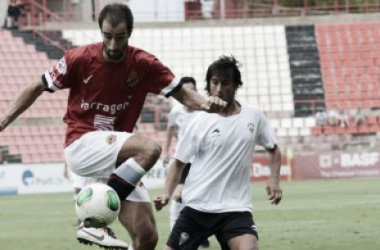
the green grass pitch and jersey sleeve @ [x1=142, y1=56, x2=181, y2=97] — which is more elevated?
jersey sleeve @ [x1=142, y1=56, x2=181, y2=97]

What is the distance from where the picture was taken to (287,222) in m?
16.5

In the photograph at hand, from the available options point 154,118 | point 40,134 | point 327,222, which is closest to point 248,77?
point 154,118

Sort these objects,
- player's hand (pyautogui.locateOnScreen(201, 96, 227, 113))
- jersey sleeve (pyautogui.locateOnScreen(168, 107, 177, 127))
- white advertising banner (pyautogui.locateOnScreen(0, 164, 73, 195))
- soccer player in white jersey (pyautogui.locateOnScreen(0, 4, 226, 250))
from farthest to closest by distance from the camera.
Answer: white advertising banner (pyautogui.locateOnScreen(0, 164, 73, 195)), jersey sleeve (pyautogui.locateOnScreen(168, 107, 177, 127)), soccer player in white jersey (pyautogui.locateOnScreen(0, 4, 226, 250)), player's hand (pyautogui.locateOnScreen(201, 96, 227, 113))

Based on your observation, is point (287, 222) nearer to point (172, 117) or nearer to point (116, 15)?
point (172, 117)

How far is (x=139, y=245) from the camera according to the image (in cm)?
885

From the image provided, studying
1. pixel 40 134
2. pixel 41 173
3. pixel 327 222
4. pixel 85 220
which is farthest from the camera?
pixel 40 134

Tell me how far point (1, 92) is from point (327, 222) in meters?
23.5

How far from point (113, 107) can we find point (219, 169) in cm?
99

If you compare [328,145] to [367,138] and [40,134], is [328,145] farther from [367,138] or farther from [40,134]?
[40,134]

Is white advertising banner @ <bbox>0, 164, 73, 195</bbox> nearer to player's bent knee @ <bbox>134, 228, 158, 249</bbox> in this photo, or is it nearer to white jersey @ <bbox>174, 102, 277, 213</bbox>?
player's bent knee @ <bbox>134, 228, 158, 249</bbox>

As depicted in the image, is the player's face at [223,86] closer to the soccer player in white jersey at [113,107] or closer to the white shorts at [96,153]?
the soccer player in white jersey at [113,107]

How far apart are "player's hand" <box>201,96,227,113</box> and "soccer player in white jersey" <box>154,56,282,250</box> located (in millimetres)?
382

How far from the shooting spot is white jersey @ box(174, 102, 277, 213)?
873 cm

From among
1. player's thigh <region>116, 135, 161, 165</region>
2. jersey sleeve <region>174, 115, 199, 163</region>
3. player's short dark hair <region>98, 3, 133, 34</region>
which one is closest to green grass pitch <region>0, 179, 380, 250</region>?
jersey sleeve <region>174, 115, 199, 163</region>
